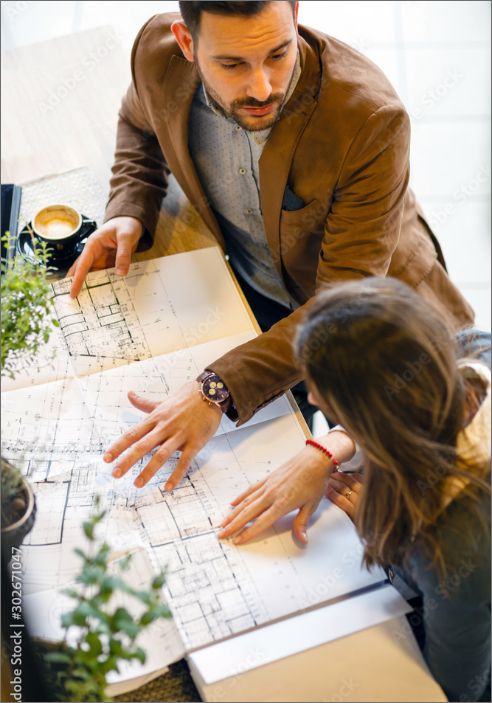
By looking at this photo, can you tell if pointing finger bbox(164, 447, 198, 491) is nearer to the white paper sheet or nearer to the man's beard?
the white paper sheet

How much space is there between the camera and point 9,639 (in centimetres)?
125

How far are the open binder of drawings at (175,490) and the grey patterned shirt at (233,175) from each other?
0.13m

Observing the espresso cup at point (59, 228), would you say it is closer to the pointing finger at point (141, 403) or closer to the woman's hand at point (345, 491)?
the pointing finger at point (141, 403)

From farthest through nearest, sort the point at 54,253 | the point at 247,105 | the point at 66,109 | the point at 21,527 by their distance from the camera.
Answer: the point at 66,109, the point at 54,253, the point at 247,105, the point at 21,527

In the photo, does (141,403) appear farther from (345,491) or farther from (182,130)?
(182,130)

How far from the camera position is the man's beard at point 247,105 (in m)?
1.51

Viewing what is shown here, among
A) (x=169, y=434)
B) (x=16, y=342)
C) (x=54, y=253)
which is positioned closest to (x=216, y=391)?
(x=169, y=434)

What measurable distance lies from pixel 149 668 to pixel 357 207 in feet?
2.97

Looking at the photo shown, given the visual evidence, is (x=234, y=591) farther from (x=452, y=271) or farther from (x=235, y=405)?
(x=452, y=271)

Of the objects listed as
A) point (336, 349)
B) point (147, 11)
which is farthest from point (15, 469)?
point (147, 11)

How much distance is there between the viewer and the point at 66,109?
2039mm

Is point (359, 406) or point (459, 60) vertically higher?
point (359, 406)

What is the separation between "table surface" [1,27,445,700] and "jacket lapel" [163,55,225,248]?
0.16 feet

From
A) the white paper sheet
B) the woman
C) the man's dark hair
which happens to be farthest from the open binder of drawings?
the man's dark hair
